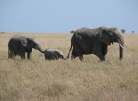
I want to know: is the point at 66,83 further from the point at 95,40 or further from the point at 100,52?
the point at 95,40

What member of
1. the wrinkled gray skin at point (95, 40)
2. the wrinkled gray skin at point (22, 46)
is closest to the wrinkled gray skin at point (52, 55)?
the wrinkled gray skin at point (22, 46)

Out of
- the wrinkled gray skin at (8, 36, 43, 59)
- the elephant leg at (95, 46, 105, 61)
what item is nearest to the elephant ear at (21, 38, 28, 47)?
the wrinkled gray skin at (8, 36, 43, 59)

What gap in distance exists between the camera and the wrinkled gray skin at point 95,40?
2400 centimetres

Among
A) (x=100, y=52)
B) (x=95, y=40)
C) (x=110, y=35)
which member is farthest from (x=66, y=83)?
(x=95, y=40)

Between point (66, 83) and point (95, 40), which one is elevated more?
point (95, 40)

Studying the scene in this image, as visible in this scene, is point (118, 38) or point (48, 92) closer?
point (48, 92)

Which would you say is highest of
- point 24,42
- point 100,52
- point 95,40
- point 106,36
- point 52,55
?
point 106,36

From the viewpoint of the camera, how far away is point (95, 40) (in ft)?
81.4

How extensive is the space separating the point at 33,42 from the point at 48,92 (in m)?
13.1

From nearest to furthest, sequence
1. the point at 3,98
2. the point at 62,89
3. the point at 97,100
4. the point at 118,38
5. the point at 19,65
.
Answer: the point at 97,100, the point at 3,98, the point at 62,89, the point at 19,65, the point at 118,38

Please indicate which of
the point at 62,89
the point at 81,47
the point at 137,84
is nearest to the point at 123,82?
the point at 137,84

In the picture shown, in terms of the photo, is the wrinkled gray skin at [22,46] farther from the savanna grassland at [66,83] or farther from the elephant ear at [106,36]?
the savanna grassland at [66,83]

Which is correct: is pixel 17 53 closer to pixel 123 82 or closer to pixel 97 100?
pixel 123 82

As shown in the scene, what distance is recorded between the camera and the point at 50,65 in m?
18.9
